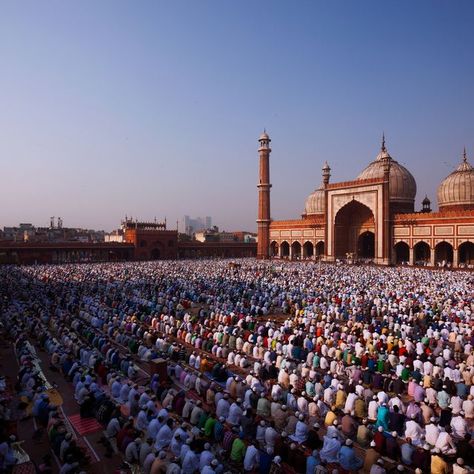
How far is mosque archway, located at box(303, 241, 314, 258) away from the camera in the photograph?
4906cm

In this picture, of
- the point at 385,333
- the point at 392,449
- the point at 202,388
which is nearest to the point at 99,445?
the point at 202,388

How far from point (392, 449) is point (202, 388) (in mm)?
3846

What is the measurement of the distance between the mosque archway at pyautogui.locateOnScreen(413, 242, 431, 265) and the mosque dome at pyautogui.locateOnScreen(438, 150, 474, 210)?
16.5ft

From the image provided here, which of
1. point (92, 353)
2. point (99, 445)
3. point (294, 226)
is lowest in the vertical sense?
point (99, 445)

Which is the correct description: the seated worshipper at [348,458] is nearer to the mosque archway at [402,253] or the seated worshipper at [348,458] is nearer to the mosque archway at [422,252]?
the mosque archway at [422,252]

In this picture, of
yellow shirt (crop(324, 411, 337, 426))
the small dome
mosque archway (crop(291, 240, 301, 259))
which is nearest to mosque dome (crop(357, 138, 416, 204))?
the small dome

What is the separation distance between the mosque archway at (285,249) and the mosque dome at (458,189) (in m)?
19.1

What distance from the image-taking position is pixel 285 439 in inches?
244

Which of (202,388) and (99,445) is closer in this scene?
(99,445)

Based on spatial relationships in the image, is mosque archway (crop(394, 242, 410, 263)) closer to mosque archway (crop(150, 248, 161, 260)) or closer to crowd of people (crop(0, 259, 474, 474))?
crowd of people (crop(0, 259, 474, 474))

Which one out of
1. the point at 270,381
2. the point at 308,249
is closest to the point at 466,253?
the point at 308,249

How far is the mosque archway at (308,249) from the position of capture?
161 ft

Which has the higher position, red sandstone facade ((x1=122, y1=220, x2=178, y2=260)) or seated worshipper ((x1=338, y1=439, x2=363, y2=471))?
red sandstone facade ((x1=122, y1=220, x2=178, y2=260))

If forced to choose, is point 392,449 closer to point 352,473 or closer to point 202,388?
point 352,473
